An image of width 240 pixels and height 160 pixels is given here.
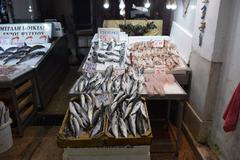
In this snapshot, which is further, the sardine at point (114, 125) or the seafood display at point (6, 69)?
the seafood display at point (6, 69)

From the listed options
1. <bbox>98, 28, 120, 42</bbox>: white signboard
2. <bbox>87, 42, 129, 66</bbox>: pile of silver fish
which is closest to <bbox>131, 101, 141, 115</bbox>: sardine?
<bbox>87, 42, 129, 66</bbox>: pile of silver fish

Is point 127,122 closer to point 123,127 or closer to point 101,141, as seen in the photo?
point 123,127

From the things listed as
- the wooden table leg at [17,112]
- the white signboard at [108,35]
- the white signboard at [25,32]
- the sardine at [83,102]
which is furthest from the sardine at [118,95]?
the white signboard at [25,32]

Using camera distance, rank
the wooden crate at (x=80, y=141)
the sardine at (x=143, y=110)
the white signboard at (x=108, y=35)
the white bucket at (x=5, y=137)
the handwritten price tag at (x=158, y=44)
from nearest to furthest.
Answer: the wooden crate at (x=80, y=141) → the sardine at (x=143, y=110) → the white bucket at (x=5, y=137) → the handwritten price tag at (x=158, y=44) → the white signboard at (x=108, y=35)

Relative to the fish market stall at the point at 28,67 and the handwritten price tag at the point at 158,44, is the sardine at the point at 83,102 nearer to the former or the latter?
the fish market stall at the point at 28,67

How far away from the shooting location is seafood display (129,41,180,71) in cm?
414

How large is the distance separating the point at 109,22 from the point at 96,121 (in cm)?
425

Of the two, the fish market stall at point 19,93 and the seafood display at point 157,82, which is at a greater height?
the seafood display at point 157,82

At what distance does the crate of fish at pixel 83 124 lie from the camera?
2.25 metres

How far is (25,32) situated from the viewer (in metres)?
5.65

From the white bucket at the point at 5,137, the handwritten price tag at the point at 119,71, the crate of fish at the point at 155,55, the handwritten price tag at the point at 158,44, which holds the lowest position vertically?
the white bucket at the point at 5,137

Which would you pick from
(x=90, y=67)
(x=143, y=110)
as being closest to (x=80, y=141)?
(x=143, y=110)

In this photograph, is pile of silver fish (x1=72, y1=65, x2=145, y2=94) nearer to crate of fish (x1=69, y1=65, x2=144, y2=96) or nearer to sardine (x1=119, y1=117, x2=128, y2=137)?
crate of fish (x1=69, y1=65, x2=144, y2=96)

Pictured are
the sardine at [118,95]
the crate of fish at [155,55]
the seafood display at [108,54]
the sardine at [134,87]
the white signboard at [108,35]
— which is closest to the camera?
the sardine at [118,95]
